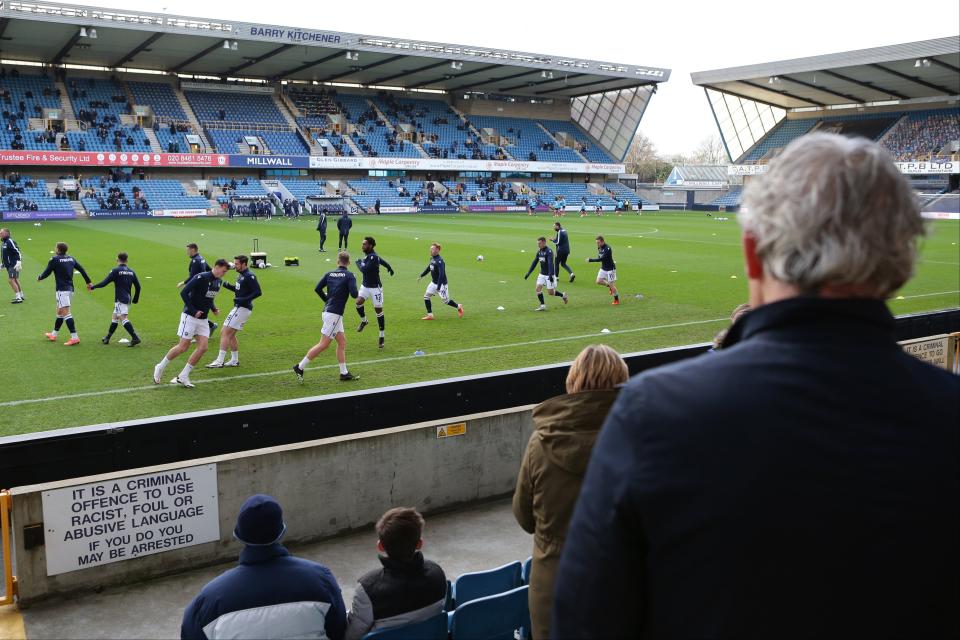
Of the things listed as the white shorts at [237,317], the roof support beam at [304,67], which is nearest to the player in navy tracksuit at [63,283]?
the white shorts at [237,317]

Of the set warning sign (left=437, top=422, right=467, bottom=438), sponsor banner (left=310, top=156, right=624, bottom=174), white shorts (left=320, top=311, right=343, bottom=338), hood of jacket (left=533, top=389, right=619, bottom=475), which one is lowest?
warning sign (left=437, top=422, right=467, bottom=438)

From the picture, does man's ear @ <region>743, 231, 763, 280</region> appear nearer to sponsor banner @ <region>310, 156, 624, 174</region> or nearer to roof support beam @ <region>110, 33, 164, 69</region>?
roof support beam @ <region>110, 33, 164, 69</region>

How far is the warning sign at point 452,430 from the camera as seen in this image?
8367 millimetres

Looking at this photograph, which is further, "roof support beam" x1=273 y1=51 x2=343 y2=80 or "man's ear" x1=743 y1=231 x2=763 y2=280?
"roof support beam" x1=273 y1=51 x2=343 y2=80

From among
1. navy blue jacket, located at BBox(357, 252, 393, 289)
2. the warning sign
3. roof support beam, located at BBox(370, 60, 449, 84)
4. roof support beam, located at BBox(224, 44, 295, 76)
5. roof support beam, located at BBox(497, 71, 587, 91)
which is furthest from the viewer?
roof support beam, located at BBox(497, 71, 587, 91)

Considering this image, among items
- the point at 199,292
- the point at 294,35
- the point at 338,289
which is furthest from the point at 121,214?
the point at 338,289

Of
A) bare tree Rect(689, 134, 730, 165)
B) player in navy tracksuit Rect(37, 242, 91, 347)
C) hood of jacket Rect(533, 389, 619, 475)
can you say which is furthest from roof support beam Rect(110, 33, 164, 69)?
bare tree Rect(689, 134, 730, 165)

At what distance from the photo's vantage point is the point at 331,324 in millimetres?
12828

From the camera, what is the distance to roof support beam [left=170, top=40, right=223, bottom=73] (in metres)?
57.0

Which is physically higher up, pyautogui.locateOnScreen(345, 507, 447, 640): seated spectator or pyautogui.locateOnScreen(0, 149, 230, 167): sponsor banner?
pyautogui.locateOnScreen(0, 149, 230, 167): sponsor banner

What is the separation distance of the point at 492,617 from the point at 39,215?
54.4 metres

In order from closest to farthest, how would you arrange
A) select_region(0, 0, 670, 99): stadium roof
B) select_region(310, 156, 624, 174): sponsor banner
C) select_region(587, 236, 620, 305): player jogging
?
select_region(587, 236, 620, 305): player jogging < select_region(0, 0, 670, 99): stadium roof < select_region(310, 156, 624, 174): sponsor banner

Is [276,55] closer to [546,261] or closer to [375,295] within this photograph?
[546,261]

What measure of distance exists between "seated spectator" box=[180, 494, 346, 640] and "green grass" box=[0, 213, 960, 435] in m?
3.61
